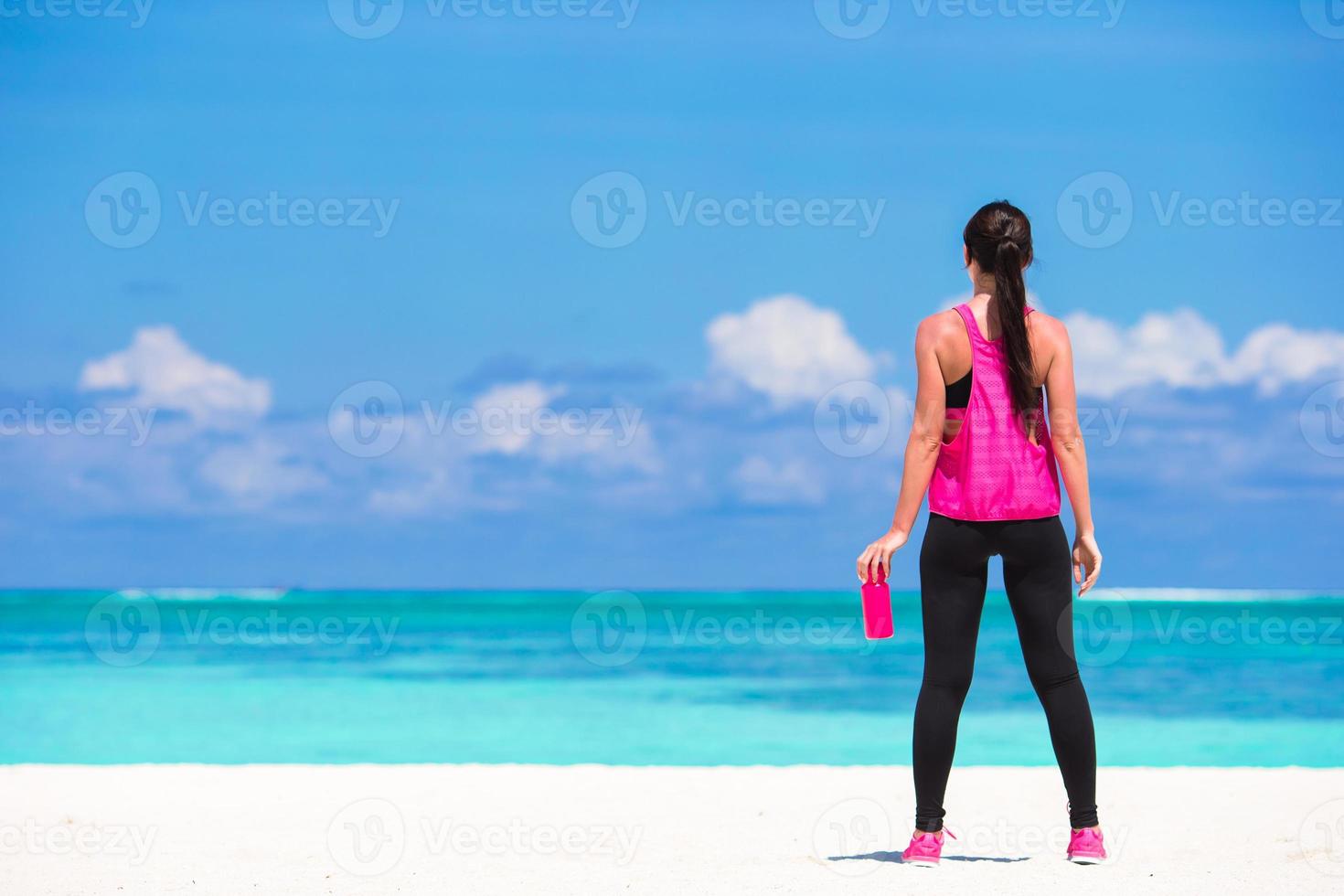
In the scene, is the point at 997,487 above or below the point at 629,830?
above

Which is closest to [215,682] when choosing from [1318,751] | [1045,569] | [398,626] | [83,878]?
[398,626]

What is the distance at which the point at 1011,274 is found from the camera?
3729 mm

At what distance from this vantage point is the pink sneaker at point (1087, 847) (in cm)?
391

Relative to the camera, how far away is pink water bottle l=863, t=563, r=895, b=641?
377cm

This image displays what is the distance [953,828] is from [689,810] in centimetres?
107

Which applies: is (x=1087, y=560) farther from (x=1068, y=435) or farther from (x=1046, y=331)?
(x=1046, y=331)

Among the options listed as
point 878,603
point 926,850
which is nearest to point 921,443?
point 878,603

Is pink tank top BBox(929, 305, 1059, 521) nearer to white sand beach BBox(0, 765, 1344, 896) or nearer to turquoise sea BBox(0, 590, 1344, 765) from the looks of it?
white sand beach BBox(0, 765, 1344, 896)

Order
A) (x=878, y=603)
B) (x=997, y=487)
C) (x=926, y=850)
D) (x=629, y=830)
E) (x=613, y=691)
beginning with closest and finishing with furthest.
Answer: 1. (x=997, y=487)
2. (x=878, y=603)
3. (x=926, y=850)
4. (x=629, y=830)
5. (x=613, y=691)

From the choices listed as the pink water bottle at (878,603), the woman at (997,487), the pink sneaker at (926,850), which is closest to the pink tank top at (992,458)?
the woman at (997,487)

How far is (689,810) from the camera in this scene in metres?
5.46

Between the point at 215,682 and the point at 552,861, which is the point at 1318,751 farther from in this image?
the point at 215,682

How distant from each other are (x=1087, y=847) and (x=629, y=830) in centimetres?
176

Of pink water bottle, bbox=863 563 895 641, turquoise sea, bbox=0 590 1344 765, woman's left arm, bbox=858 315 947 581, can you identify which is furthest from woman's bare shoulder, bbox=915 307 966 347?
turquoise sea, bbox=0 590 1344 765
